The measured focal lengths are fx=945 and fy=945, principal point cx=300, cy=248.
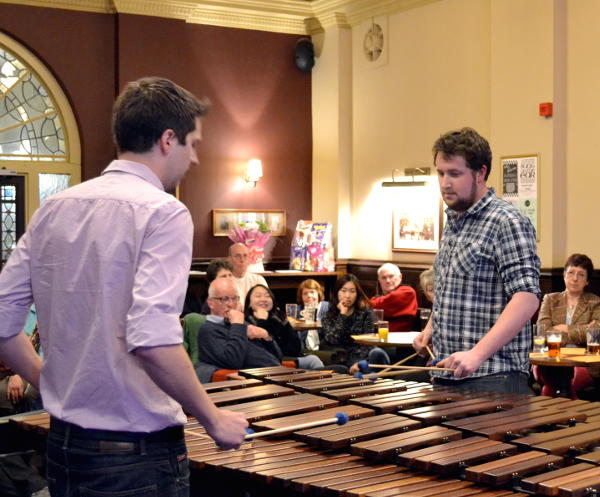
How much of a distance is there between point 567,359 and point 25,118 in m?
6.19

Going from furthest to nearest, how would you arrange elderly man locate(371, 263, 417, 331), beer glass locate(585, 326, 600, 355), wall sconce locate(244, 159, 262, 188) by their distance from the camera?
wall sconce locate(244, 159, 262, 188) → elderly man locate(371, 263, 417, 331) → beer glass locate(585, 326, 600, 355)

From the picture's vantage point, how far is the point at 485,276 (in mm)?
3479

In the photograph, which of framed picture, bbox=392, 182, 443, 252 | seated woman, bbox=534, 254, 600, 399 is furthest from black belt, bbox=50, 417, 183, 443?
framed picture, bbox=392, 182, 443, 252

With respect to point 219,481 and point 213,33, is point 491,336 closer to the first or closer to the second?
point 219,481

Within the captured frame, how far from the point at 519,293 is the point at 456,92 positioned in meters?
6.18

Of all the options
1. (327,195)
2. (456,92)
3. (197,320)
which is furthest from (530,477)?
(327,195)

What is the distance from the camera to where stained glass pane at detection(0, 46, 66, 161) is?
959 cm

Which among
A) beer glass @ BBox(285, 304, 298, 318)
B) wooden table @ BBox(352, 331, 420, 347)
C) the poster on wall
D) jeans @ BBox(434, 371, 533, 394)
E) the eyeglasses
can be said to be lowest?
wooden table @ BBox(352, 331, 420, 347)

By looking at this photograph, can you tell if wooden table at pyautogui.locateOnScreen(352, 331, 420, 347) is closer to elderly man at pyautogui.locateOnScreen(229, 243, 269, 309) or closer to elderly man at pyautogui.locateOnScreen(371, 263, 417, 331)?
elderly man at pyautogui.locateOnScreen(371, 263, 417, 331)

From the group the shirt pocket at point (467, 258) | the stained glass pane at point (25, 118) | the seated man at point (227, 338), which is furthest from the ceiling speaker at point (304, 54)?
the shirt pocket at point (467, 258)

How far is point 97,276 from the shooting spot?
6.72ft

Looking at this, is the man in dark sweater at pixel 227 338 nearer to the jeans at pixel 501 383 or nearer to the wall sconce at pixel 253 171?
the jeans at pixel 501 383

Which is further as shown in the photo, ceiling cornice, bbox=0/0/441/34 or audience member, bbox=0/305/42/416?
ceiling cornice, bbox=0/0/441/34

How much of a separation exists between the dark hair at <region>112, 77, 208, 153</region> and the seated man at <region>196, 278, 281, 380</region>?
142 inches
